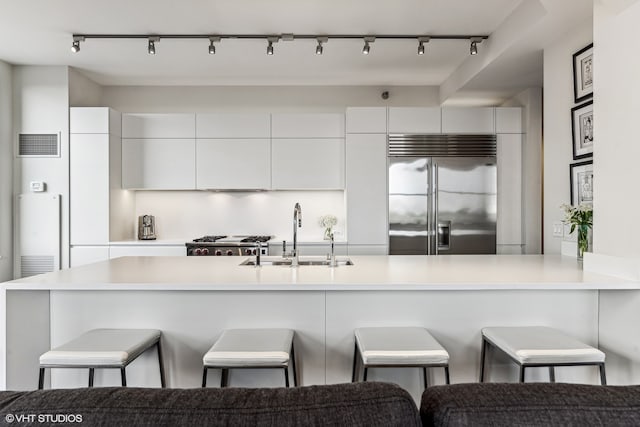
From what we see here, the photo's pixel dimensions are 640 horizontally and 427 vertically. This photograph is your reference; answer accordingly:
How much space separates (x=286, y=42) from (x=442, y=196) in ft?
7.02

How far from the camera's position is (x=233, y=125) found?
447 cm

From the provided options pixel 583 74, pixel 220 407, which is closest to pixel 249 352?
pixel 220 407

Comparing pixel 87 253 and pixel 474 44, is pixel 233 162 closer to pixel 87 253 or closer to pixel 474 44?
pixel 87 253

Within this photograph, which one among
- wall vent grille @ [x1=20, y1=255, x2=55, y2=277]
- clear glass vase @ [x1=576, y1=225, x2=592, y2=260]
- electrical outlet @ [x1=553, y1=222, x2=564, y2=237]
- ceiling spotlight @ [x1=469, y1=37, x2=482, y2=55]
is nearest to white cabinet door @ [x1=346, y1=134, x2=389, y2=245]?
ceiling spotlight @ [x1=469, y1=37, x2=482, y2=55]

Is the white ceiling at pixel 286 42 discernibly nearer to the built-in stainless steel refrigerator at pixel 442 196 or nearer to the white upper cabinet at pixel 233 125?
the white upper cabinet at pixel 233 125

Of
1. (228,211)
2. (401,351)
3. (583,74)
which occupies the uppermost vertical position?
(583,74)

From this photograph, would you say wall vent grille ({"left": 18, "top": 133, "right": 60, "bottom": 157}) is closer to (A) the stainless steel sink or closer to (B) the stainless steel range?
(B) the stainless steel range

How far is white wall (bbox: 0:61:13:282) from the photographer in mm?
4105

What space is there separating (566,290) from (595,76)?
3.69 feet

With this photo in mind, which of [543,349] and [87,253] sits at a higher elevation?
[87,253]

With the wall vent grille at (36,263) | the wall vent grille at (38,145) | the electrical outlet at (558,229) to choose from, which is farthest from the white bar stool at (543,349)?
the wall vent grille at (38,145)

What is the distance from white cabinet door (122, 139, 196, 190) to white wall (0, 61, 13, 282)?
41.8 inches

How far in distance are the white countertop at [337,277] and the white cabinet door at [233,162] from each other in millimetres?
1977

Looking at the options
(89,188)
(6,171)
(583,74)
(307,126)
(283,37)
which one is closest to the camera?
(583,74)
